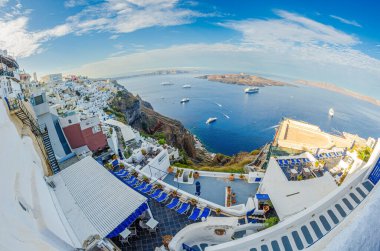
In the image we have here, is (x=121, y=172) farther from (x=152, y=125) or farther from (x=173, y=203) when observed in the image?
(x=152, y=125)

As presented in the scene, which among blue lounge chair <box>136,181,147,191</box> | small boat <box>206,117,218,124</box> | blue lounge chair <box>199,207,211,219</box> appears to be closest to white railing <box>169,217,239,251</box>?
blue lounge chair <box>199,207,211,219</box>

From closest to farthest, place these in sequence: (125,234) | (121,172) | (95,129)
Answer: (125,234)
(121,172)
(95,129)

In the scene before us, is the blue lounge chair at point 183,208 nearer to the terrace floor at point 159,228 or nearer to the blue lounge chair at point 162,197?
the terrace floor at point 159,228

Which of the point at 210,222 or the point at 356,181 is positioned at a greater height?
the point at 356,181

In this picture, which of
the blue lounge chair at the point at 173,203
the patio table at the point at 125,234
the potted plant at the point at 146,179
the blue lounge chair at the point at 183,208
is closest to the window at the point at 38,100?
the potted plant at the point at 146,179

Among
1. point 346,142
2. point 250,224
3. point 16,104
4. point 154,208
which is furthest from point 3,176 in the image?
point 346,142

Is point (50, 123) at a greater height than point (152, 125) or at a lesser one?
greater

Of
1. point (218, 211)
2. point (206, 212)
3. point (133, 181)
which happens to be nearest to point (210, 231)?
point (206, 212)

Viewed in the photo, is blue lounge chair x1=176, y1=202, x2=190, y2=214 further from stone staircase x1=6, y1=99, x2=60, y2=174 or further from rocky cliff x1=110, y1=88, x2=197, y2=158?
rocky cliff x1=110, y1=88, x2=197, y2=158

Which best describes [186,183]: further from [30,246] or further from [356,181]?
[30,246]
